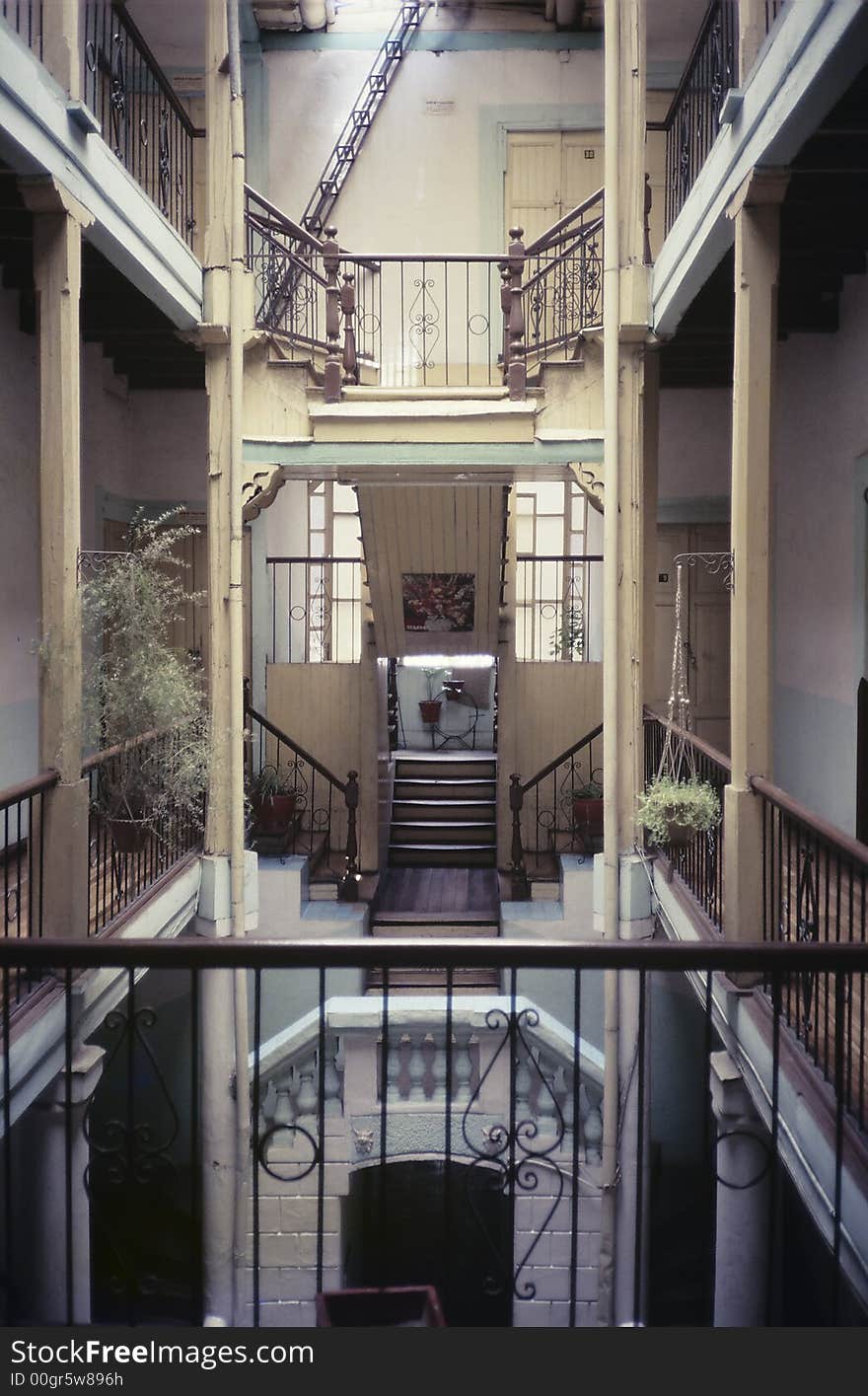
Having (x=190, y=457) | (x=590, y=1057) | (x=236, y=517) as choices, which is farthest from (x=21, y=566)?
(x=590, y=1057)

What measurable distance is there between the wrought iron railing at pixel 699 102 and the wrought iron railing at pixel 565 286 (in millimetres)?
608

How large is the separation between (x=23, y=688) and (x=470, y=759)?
559cm

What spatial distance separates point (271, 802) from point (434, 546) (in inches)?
108

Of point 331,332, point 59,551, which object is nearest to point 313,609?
point 331,332

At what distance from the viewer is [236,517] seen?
23.4ft

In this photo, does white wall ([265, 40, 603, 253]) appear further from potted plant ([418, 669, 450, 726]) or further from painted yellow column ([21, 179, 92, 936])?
painted yellow column ([21, 179, 92, 936])

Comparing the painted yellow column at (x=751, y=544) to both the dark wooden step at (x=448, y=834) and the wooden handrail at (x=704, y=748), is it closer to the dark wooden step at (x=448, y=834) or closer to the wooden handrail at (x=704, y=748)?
the wooden handrail at (x=704, y=748)

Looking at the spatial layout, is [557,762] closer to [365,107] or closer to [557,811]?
[557,811]

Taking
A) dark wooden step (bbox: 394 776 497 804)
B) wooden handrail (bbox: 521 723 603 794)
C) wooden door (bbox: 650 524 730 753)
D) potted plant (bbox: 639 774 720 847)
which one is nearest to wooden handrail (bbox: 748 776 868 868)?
potted plant (bbox: 639 774 720 847)

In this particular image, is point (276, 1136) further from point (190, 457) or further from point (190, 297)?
point (190, 457)

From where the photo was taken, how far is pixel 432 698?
13711 mm

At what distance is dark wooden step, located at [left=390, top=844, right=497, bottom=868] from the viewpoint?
1049cm

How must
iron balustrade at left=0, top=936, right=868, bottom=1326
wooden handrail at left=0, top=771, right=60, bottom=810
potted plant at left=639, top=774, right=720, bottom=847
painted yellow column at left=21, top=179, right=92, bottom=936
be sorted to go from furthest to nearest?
potted plant at left=639, top=774, right=720, bottom=847 → painted yellow column at left=21, top=179, right=92, bottom=936 → wooden handrail at left=0, top=771, right=60, bottom=810 → iron balustrade at left=0, top=936, right=868, bottom=1326

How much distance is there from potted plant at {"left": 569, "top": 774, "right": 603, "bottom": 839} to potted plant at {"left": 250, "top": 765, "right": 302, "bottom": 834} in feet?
8.47
